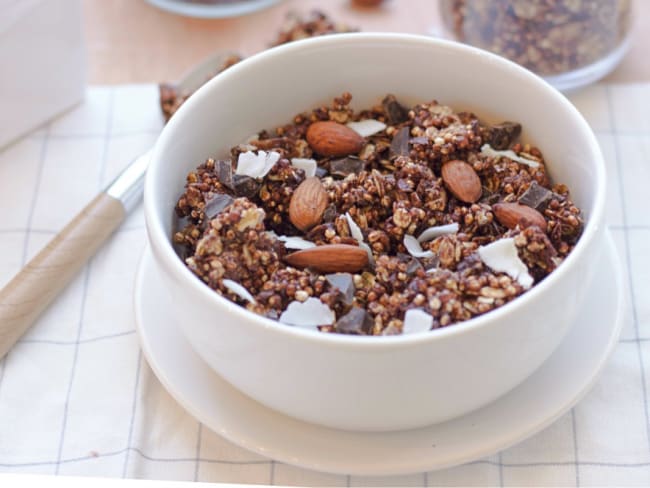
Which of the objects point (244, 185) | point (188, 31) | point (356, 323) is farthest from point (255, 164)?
point (188, 31)

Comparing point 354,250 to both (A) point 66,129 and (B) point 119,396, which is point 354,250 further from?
(A) point 66,129

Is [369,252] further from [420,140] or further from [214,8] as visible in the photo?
[214,8]

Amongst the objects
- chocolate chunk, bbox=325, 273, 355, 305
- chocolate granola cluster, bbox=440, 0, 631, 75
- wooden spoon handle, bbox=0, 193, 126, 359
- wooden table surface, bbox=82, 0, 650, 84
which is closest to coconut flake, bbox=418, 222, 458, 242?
chocolate chunk, bbox=325, 273, 355, 305

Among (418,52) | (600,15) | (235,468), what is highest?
(418,52)

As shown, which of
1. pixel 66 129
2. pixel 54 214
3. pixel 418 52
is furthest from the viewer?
pixel 66 129

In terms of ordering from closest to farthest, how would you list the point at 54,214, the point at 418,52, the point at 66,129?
the point at 418,52, the point at 54,214, the point at 66,129

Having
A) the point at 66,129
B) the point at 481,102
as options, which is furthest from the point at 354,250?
the point at 66,129

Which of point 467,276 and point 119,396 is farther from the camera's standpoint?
point 119,396

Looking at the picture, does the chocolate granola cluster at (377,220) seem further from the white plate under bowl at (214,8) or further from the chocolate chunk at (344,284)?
the white plate under bowl at (214,8)
